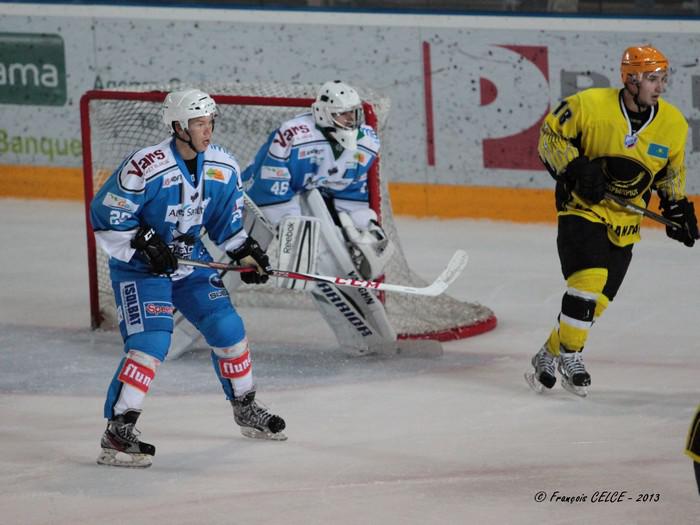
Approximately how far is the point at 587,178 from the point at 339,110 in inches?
44.0

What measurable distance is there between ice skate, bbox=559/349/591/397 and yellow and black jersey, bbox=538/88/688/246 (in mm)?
430

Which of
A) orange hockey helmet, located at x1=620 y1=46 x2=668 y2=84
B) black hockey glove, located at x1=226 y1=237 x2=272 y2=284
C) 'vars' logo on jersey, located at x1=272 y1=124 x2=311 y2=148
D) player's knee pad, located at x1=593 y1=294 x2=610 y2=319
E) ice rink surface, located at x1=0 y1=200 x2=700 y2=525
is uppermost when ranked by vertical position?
orange hockey helmet, located at x1=620 y1=46 x2=668 y2=84

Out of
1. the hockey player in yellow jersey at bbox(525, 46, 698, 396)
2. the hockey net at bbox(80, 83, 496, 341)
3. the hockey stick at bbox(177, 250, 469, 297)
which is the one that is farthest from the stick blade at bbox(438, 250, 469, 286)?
the hockey net at bbox(80, 83, 496, 341)

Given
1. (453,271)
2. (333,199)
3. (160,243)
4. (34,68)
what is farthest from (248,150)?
(160,243)

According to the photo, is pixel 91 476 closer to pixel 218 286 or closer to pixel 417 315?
pixel 218 286

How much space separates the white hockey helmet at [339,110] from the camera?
19.1 feet

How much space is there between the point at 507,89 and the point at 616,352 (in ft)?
8.22

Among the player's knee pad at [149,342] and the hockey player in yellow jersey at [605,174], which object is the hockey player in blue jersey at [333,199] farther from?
the player's knee pad at [149,342]

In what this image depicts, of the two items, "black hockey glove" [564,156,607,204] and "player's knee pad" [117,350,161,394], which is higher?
"black hockey glove" [564,156,607,204]

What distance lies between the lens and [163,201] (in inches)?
187

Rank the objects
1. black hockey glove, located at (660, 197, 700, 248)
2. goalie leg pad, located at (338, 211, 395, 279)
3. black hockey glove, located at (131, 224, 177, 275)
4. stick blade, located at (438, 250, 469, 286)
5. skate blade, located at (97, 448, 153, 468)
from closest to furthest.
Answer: black hockey glove, located at (131, 224, 177, 275), skate blade, located at (97, 448, 153, 468), black hockey glove, located at (660, 197, 700, 248), stick blade, located at (438, 250, 469, 286), goalie leg pad, located at (338, 211, 395, 279)

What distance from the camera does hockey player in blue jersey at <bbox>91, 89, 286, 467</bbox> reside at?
471cm

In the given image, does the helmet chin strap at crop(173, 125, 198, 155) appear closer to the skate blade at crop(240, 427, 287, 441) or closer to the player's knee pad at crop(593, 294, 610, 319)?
the skate blade at crop(240, 427, 287, 441)

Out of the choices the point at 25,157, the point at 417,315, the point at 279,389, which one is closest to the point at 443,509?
the point at 279,389
